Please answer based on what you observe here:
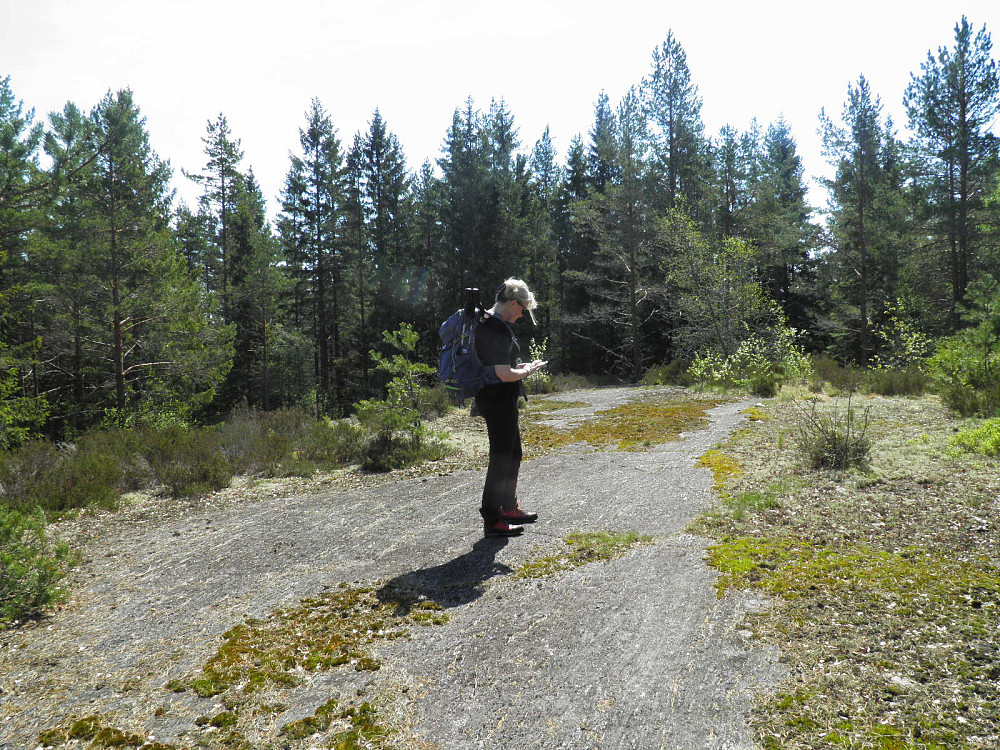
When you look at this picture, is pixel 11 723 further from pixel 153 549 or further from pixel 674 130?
pixel 674 130

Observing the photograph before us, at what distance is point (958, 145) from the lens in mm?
20000

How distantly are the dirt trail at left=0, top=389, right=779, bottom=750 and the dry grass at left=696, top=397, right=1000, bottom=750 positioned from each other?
0.19 metres

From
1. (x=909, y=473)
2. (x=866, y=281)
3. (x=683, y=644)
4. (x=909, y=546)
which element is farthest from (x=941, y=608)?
(x=866, y=281)

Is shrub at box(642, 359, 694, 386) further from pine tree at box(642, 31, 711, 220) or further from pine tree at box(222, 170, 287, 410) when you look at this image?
pine tree at box(222, 170, 287, 410)

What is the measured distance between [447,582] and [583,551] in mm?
890

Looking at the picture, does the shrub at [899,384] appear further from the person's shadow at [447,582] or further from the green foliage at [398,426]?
the person's shadow at [447,582]

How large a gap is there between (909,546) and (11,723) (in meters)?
4.26

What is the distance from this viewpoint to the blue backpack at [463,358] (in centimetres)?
385

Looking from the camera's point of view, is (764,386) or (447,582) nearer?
(447,582)

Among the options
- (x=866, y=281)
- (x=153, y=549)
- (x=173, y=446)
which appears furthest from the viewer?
(x=866, y=281)

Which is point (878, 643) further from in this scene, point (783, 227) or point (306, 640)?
point (783, 227)

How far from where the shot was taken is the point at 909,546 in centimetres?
319

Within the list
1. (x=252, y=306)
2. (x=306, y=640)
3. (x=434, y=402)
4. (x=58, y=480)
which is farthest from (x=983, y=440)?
(x=252, y=306)

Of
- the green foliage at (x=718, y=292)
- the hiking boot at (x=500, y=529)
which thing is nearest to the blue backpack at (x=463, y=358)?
the hiking boot at (x=500, y=529)
